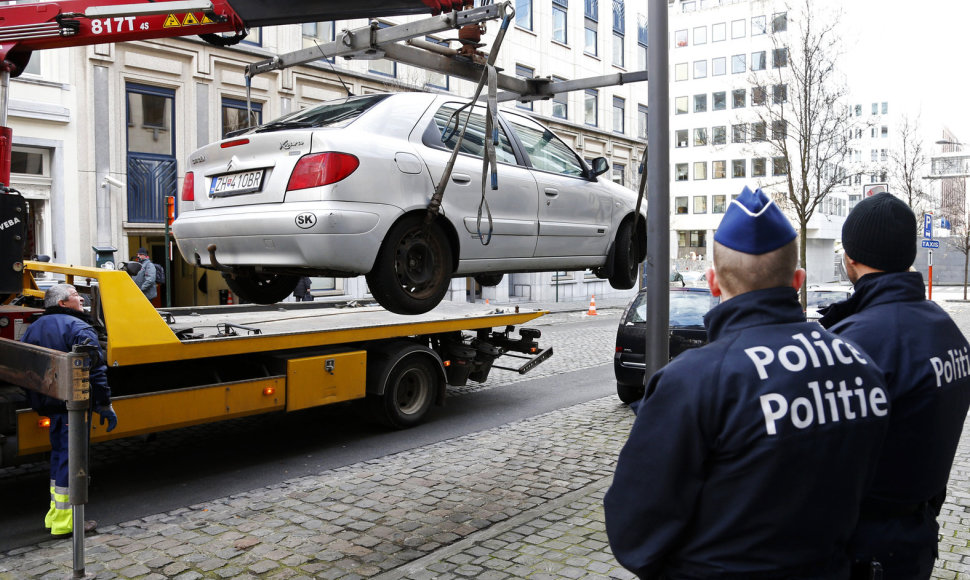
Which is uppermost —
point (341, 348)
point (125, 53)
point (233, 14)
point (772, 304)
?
point (125, 53)

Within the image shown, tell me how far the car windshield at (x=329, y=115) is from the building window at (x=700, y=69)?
2503 inches

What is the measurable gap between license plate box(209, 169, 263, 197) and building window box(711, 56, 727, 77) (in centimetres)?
6337

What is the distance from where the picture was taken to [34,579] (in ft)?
14.8

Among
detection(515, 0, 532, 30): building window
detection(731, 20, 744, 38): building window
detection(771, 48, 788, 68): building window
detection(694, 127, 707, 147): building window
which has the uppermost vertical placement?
detection(731, 20, 744, 38): building window

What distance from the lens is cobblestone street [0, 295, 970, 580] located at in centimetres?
458

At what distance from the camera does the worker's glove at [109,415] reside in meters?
5.43

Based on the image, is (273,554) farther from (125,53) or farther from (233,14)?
(125,53)

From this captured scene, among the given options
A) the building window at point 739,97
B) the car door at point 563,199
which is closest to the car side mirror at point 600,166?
the car door at point 563,199

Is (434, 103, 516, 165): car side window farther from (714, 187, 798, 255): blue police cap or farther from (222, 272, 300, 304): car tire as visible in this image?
(714, 187, 798, 255): blue police cap

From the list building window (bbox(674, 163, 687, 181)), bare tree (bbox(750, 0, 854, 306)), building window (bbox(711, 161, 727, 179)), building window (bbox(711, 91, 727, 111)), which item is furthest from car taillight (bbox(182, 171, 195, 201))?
building window (bbox(674, 163, 687, 181))

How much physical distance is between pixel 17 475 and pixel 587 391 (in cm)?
674

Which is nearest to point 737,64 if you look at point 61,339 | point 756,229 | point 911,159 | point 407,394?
point 911,159

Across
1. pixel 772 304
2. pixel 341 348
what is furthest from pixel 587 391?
pixel 772 304

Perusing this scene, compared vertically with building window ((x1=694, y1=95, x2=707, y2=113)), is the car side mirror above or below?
below
